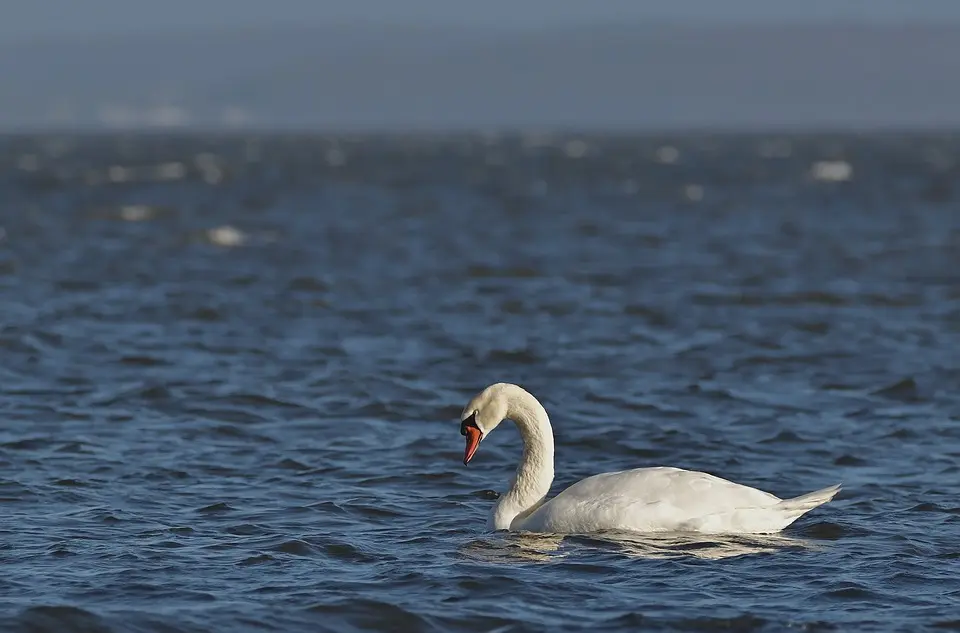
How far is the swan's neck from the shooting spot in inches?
483

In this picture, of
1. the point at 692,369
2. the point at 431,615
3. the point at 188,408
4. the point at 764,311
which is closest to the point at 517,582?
the point at 431,615

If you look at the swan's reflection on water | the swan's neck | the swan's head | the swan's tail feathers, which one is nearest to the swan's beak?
the swan's head

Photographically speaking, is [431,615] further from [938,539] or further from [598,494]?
[938,539]

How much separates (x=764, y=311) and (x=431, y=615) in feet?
48.4

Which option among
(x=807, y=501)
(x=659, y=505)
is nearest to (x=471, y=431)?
(x=659, y=505)

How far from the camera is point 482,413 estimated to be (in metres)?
12.4

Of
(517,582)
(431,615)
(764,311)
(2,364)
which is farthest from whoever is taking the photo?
(764,311)

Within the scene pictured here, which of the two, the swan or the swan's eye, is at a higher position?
the swan's eye

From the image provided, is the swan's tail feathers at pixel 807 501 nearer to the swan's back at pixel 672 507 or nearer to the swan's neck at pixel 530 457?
the swan's back at pixel 672 507

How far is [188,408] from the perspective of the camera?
659 inches

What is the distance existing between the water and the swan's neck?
389 millimetres

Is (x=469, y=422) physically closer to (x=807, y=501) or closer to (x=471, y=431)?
(x=471, y=431)

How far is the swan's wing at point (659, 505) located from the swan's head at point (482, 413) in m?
0.83

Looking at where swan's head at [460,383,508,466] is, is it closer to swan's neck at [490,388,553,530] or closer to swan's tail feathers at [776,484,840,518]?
swan's neck at [490,388,553,530]
